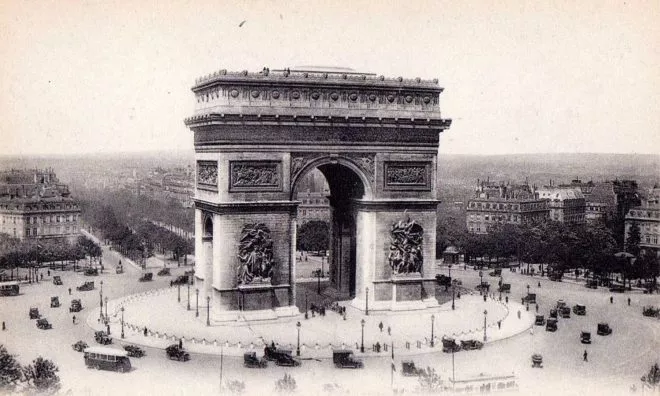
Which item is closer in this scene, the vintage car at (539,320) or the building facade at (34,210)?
the vintage car at (539,320)

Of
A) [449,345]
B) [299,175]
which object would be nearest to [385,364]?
[449,345]

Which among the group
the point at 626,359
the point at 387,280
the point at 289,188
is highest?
the point at 289,188

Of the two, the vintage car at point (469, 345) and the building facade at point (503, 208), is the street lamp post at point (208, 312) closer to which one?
the vintage car at point (469, 345)

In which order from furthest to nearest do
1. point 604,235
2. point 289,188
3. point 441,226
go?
point 441,226
point 604,235
point 289,188

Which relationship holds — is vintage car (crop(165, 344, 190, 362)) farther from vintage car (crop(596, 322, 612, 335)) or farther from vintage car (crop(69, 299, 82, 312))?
vintage car (crop(596, 322, 612, 335))

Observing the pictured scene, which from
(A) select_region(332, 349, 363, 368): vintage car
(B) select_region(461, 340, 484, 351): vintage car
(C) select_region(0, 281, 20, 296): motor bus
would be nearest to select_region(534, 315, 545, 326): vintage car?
(B) select_region(461, 340, 484, 351): vintage car

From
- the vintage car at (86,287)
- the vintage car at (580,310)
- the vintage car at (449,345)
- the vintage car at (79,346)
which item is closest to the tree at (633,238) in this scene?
the vintage car at (580,310)

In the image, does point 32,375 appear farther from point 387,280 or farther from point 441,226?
point 441,226

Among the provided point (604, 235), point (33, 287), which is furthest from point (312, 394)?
point (604, 235)

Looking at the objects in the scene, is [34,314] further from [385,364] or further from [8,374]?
[385,364]
